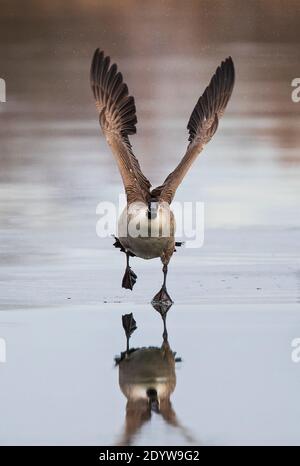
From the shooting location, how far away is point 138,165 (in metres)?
9.88

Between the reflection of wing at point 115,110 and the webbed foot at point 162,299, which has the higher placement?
the reflection of wing at point 115,110

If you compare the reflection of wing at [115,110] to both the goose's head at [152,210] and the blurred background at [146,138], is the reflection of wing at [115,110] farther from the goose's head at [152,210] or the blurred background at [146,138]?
the blurred background at [146,138]

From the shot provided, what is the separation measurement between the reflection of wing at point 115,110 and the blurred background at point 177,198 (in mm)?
846

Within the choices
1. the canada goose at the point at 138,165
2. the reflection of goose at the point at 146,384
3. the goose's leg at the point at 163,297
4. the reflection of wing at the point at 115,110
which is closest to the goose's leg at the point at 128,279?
the canada goose at the point at 138,165

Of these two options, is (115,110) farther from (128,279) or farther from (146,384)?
(146,384)

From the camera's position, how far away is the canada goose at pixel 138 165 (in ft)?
29.6

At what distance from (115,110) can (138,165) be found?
0.68 metres

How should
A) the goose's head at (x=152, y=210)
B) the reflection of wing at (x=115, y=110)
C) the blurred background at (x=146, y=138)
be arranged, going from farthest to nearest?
the reflection of wing at (x=115, y=110) → the blurred background at (x=146, y=138) → the goose's head at (x=152, y=210)

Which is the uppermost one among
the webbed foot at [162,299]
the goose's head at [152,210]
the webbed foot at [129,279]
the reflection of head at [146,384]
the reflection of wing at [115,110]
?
the reflection of wing at [115,110]

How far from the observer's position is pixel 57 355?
674 centimetres

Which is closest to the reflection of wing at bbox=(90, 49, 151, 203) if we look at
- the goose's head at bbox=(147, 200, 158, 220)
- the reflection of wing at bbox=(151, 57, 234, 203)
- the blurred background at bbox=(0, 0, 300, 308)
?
the reflection of wing at bbox=(151, 57, 234, 203)

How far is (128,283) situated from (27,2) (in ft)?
42.3

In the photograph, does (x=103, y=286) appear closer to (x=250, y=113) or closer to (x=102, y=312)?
(x=102, y=312)

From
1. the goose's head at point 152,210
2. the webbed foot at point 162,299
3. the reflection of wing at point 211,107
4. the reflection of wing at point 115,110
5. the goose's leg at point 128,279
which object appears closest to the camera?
the webbed foot at point 162,299
